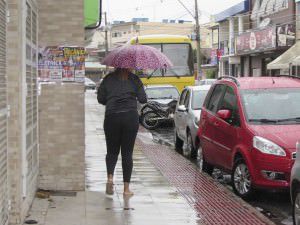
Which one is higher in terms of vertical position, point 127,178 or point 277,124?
point 277,124

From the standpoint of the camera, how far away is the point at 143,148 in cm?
1371

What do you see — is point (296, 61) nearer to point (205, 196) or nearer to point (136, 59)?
point (205, 196)

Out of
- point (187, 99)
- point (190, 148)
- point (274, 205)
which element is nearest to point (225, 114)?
point (274, 205)

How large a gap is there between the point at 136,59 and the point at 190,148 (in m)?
5.36

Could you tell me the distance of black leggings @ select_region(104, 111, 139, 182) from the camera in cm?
754

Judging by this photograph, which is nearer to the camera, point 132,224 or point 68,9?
point 132,224

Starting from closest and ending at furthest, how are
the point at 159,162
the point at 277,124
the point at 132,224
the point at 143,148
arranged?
the point at 132,224 → the point at 277,124 → the point at 159,162 → the point at 143,148

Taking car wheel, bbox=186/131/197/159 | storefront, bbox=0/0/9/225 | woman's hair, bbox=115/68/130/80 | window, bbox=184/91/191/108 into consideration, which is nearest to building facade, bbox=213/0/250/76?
window, bbox=184/91/191/108

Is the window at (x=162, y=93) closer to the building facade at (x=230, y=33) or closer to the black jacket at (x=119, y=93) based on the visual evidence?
the black jacket at (x=119, y=93)

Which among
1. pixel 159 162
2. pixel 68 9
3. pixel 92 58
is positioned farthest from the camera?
pixel 92 58

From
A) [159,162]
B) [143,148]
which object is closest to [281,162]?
[159,162]

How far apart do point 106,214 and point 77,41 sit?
2297 millimetres

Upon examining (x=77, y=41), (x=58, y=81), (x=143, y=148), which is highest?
(x=77, y=41)

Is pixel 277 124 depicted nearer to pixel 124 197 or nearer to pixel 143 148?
pixel 124 197
